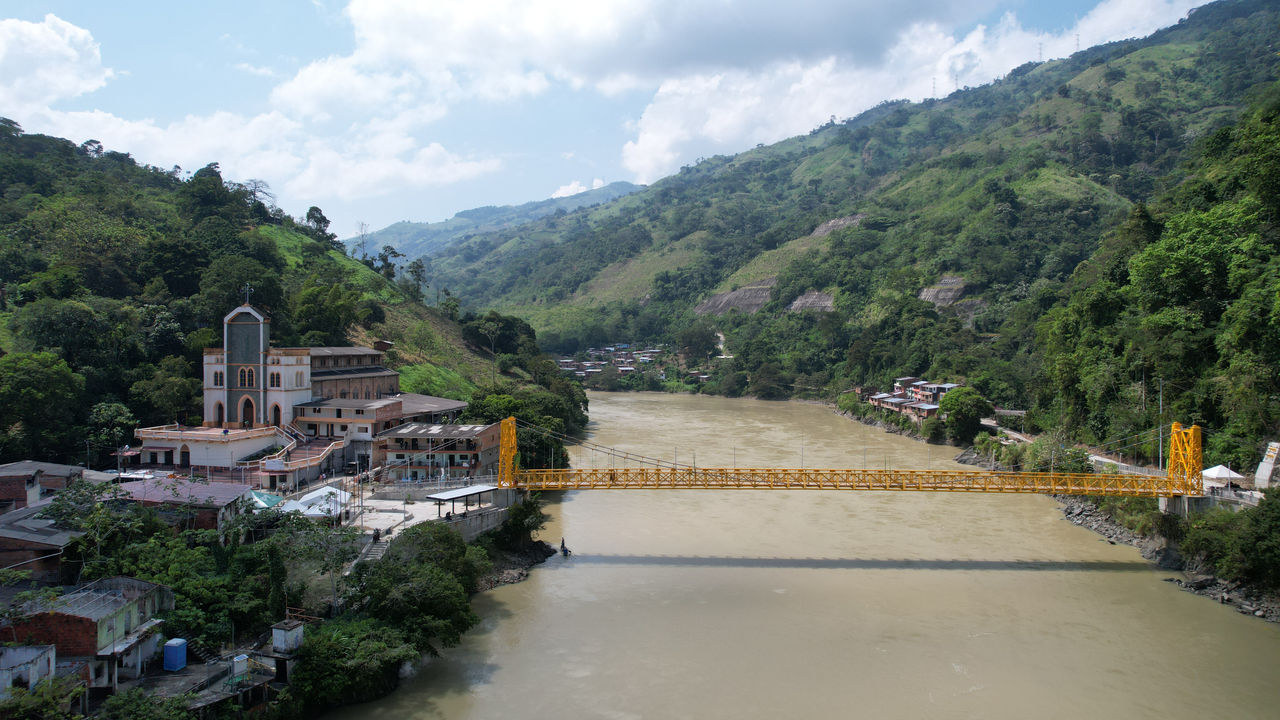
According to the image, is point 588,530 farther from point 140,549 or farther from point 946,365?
point 946,365

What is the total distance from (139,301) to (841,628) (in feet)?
70.1

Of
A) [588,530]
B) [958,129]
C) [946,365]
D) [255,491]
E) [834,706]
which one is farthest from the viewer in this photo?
[958,129]

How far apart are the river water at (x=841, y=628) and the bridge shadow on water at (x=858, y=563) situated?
55 mm

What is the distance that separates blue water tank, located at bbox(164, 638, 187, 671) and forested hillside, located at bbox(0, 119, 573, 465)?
29.6 feet

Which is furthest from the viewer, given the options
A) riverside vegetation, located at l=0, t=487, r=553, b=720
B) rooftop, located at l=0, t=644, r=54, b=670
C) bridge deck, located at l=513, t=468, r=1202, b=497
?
bridge deck, located at l=513, t=468, r=1202, b=497

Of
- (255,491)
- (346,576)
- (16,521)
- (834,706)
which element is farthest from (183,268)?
(834,706)

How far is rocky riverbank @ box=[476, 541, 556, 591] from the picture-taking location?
14000mm

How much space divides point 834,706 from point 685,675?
6.64 ft

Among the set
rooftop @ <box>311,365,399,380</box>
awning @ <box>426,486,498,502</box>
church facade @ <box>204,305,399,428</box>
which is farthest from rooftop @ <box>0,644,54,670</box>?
rooftop @ <box>311,365,399,380</box>

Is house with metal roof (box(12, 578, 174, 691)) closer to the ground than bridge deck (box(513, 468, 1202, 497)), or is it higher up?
closer to the ground

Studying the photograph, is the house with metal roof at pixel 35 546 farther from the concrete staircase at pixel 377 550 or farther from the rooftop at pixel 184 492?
the concrete staircase at pixel 377 550

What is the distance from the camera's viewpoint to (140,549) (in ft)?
34.4

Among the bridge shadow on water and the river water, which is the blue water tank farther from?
the bridge shadow on water

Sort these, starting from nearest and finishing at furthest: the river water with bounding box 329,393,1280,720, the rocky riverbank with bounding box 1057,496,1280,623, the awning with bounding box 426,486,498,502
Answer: the river water with bounding box 329,393,1280,720 < the rocky riverbank with bounding box 1057,496,1280,623 < the awning with bounding box 426,486,498,502
